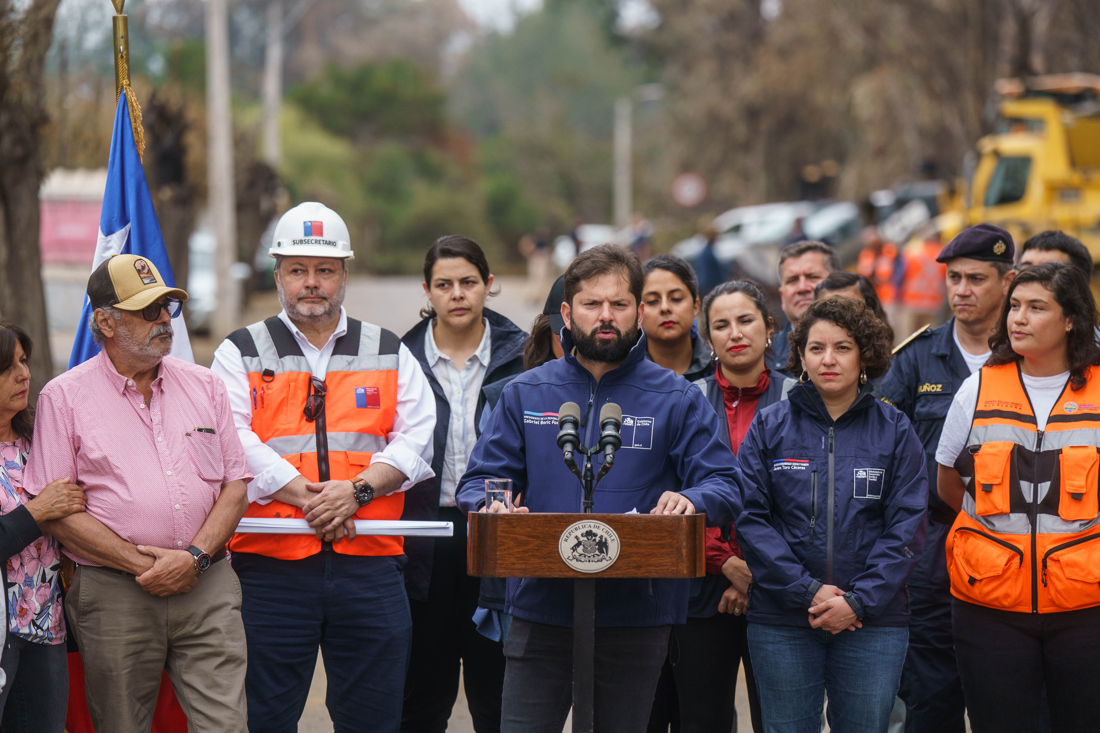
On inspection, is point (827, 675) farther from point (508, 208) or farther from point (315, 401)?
point (508, 208)

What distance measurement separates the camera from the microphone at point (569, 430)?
3.54m

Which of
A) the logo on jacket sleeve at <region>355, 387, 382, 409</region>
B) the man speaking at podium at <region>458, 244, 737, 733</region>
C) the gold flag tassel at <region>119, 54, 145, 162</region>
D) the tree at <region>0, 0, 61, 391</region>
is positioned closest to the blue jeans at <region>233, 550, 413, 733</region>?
the logo on jacket sleeve at <region>355, 387, 382, 409</region>

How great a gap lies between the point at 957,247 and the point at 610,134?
7409cm

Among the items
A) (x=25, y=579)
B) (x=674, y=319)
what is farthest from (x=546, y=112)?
(x=25, y=579)

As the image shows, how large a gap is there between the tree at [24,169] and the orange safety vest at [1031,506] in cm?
685

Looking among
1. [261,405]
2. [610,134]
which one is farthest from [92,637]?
[610,134]

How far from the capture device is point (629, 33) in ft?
150

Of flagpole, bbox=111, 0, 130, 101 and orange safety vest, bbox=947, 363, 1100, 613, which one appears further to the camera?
flagpole, bbox=111, 0, 130, 101

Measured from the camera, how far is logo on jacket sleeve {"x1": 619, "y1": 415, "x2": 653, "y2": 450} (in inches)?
154

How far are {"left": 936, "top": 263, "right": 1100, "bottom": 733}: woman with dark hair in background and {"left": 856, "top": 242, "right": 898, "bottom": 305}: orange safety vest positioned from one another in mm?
13861

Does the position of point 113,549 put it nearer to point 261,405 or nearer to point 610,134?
point 261,405

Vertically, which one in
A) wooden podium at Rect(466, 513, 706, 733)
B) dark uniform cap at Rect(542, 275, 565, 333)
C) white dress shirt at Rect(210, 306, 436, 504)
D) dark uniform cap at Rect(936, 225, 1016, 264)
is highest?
dark uniform cap at Rect(936, 225, 1016, 264)

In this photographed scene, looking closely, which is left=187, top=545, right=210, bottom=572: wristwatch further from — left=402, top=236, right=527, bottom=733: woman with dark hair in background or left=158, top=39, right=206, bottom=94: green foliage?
left=158, top=39, right=206, bottom=94: green foliage

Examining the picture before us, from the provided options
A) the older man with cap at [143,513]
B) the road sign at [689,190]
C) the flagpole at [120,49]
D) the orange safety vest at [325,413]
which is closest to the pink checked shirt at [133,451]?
the older man with cap at [143,513]
